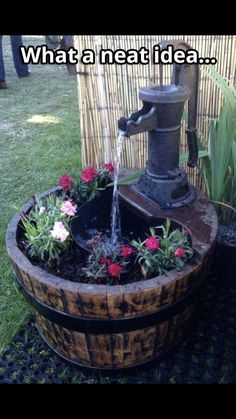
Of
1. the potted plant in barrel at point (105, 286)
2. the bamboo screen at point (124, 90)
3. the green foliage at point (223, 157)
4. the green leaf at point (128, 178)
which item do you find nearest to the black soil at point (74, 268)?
the potted plant in barrel at point (105, 286)

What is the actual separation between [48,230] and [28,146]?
253 cm

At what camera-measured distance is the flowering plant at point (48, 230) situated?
1.57 m

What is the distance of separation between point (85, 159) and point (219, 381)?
1.71 meters

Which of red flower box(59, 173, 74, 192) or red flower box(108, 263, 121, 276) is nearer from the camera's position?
red flower box(108, 263, 121, 276)

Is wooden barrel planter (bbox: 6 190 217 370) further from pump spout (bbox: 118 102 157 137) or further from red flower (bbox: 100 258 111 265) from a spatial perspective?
pump spout (bbox: 118 102 157 137)

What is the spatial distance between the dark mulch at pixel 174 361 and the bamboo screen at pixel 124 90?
41.7 inches

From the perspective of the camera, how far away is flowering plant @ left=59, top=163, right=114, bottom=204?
1916mm

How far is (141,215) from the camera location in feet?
5.90

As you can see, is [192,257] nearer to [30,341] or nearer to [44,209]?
[44,209]

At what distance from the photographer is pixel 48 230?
5.32 feet

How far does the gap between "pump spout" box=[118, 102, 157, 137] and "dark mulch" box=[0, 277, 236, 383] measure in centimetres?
96

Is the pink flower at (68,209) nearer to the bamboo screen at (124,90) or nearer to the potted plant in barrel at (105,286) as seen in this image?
the potted plant in barrel at (105,286)

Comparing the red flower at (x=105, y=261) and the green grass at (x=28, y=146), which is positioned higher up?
the red flower at (x=105, y=261)

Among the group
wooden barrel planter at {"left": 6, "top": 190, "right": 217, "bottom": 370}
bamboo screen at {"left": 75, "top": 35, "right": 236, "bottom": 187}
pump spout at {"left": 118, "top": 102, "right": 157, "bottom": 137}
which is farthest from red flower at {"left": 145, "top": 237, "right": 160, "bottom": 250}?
bamboo screen at {"left": 75, "top": 35, "right": 236, "bottom": 187}
